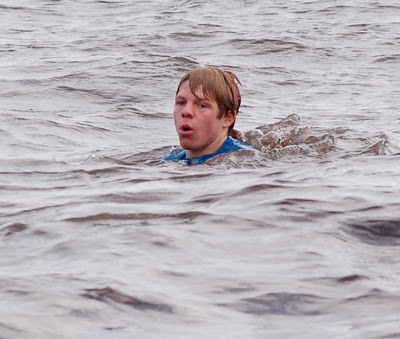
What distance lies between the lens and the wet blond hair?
321 inches

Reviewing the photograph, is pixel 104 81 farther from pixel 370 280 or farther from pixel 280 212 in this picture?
pixel 370 280

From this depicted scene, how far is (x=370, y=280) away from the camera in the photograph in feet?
15.1

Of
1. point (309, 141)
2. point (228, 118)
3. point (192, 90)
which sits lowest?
point (309, 141)

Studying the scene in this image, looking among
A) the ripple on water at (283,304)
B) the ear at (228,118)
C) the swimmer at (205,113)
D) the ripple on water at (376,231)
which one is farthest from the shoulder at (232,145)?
the ripple on water at (283,304)

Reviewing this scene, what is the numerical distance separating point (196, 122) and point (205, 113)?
0.32 ft

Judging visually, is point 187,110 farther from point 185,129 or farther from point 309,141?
point 309,141

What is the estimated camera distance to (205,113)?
8.27 m

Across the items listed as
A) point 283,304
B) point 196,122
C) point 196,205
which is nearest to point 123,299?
point 283,304

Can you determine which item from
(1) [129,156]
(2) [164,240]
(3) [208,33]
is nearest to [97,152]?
(1) [129,156]

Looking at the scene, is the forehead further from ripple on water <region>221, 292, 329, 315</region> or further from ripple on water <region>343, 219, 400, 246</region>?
ripple on water <region>221, 292, 329, 315</region>

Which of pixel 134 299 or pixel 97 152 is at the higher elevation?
pixel 134 299

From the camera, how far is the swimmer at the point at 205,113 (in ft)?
26.8

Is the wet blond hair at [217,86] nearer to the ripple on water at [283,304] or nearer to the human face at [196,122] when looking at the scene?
the human face at [196,122]

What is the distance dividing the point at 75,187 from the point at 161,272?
8.16 ft
